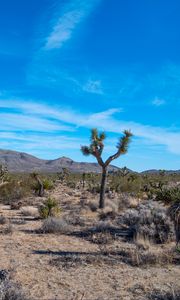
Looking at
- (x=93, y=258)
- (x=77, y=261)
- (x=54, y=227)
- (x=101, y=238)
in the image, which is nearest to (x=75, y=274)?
(x=77, y=261)

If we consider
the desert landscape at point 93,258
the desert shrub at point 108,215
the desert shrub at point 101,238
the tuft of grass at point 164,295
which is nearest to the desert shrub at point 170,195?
the desert landscape at point 93,258

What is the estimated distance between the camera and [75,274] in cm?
824

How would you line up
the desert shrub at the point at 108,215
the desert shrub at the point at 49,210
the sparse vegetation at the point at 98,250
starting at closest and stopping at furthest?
the sparse vegetation at the point at 98,250
the desert shrub at the point at 49,210
the desert shrub at the point at 108,215

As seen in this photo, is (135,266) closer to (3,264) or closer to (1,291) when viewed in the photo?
(3,264)

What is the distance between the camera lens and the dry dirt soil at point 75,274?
23.3 feet

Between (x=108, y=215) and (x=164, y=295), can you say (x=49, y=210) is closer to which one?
(x=108, y=215)

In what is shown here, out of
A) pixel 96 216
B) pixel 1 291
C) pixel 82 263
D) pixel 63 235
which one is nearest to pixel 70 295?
pixel 1 291

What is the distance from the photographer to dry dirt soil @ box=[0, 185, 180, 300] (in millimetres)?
7109

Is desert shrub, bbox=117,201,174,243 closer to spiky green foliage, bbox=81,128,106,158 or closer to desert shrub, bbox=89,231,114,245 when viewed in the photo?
desert shrub, bbox=89,231,114,245

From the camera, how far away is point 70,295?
695 cm

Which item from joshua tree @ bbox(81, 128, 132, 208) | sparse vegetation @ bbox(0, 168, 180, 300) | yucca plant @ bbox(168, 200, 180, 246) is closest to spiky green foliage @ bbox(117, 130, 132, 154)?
joshua tree @ bbox(81, 128, 132, 208)

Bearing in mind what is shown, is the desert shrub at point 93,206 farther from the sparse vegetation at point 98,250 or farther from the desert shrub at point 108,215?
the sparse vegetation at point 98,250

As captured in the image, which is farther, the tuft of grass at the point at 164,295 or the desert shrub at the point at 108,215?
the desert shrub at the point at 108,215

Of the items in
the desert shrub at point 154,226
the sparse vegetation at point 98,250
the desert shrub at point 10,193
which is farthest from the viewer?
the desert shrub at point 10,193
